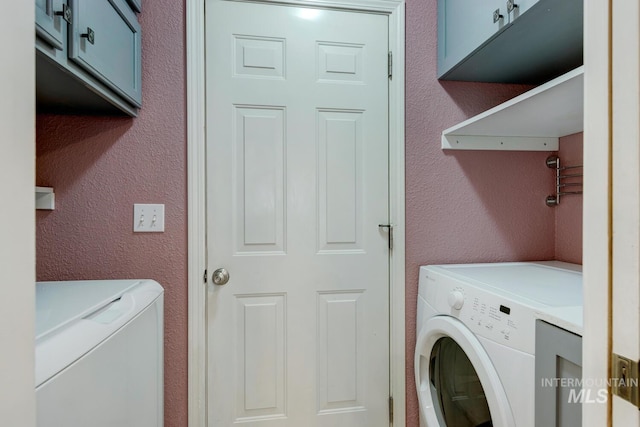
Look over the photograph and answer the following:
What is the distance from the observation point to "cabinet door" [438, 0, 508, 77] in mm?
1168

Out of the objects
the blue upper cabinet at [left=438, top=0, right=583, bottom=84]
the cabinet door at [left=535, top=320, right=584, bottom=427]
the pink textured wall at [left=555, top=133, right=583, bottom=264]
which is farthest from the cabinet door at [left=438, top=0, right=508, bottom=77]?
the cabinet door at [left=535, top=320, right=584, bottom=427]

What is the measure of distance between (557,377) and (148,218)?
56.4 inches

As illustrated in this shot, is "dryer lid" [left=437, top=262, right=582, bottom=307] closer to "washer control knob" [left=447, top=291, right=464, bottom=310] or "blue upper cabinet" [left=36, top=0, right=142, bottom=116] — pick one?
"washer control knob" [left=447, top=291, right=464, bottom=310]

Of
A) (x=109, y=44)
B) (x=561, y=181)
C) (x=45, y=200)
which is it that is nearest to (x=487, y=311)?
(x=561, y=181)

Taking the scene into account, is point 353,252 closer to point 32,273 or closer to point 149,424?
point 149,424

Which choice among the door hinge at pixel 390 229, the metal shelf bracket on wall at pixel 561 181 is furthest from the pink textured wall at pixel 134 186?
the metal shelf bracket on wall at pixel 561 181

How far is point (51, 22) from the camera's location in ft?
2.61

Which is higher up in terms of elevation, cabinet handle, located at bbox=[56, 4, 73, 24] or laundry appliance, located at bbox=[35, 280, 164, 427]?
cabinet handle, located at bbox=[56, 4, 73, 24]

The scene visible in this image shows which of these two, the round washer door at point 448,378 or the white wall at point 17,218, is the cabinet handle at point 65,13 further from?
the round washer door at point 448,378

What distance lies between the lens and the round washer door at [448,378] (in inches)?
45.3

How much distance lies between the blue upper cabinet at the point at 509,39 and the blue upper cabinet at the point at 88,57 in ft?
4.15

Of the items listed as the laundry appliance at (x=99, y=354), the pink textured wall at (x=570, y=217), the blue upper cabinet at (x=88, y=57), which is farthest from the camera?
the pink textured wall at (x=570, y=217)

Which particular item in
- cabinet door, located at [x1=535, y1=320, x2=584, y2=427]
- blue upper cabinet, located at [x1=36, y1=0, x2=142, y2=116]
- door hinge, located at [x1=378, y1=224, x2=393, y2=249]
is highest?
blue upper cabinet, located at [x1=36, y1=0, x2=142, y2=116]

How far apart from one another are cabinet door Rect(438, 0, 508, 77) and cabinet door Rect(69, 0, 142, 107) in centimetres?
127
